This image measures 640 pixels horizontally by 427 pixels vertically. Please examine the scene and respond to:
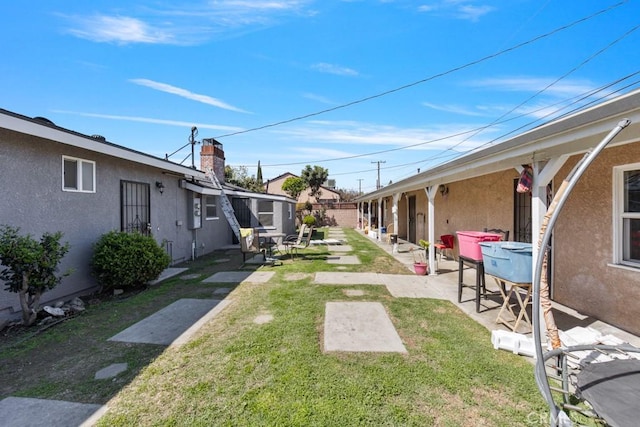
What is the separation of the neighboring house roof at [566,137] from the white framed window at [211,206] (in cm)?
1010

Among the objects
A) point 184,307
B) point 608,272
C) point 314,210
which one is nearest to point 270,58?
point 184,307

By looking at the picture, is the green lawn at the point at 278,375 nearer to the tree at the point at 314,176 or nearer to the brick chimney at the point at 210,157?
the brick chimney at the point at 210,157

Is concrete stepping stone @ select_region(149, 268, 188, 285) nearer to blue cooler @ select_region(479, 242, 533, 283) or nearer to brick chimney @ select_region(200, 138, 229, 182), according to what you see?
brick chimney @ select_region(200, 138, 229, 182)

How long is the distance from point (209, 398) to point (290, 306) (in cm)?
256

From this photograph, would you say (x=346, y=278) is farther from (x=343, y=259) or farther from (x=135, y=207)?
(x=135, y=207)

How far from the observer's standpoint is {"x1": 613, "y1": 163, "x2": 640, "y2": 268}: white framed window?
3.84 m

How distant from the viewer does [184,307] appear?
515 centimetres

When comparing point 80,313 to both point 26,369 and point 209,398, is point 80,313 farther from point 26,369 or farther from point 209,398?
point 209,398

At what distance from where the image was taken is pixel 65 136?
498 cm

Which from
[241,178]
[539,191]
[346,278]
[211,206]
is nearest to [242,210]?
[211,206]

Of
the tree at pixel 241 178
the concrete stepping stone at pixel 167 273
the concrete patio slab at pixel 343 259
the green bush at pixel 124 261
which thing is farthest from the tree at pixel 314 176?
the green bush at pixel 124 261

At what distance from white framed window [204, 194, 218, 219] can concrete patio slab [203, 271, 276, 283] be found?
4975 millimetres

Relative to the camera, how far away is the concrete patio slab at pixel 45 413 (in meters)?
2.27

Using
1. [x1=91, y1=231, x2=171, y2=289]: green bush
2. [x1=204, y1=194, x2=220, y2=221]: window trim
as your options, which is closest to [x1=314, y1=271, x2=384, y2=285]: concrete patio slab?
[x1=91, y1=231, x2=171, y2=289]: green bush
